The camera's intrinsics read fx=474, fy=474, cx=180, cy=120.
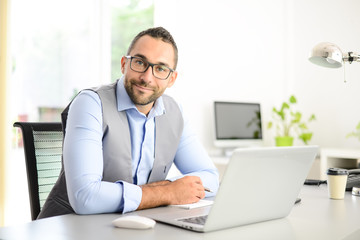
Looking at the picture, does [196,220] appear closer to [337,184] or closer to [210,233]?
[210,233]

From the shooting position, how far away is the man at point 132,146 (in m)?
1.50

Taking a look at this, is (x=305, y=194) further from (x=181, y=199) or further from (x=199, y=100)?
(x=199, y=100)

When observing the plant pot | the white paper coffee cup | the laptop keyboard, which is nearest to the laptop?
the laptop keyboard

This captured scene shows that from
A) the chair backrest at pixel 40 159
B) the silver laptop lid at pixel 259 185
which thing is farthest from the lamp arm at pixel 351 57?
the chair backrest at pixel 40 159

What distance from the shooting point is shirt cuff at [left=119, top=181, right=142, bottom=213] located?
57.2 inches

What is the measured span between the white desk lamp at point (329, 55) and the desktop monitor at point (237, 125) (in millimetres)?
2195

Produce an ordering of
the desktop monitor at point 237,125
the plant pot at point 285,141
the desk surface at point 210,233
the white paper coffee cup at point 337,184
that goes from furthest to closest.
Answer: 1. the plant pot at point 285,141
2. the desktop monitor at point 237,125
3. the white paper coffee cup at point 337,184
4. the desk surface at point 210,233

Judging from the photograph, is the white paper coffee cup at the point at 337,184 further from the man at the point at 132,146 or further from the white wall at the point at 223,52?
the white wall at the point at 223,52

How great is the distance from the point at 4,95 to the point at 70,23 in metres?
1.16

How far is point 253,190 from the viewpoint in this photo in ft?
4.13

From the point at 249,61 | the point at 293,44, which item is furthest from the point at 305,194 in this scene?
the point at 293,44

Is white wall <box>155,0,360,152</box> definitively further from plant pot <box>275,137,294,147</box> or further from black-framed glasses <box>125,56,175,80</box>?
black-framed glasses <box>125,56,175,80</box>

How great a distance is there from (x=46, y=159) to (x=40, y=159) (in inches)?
1.2

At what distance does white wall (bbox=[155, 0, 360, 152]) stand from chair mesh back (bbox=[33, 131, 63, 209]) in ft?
7.08
